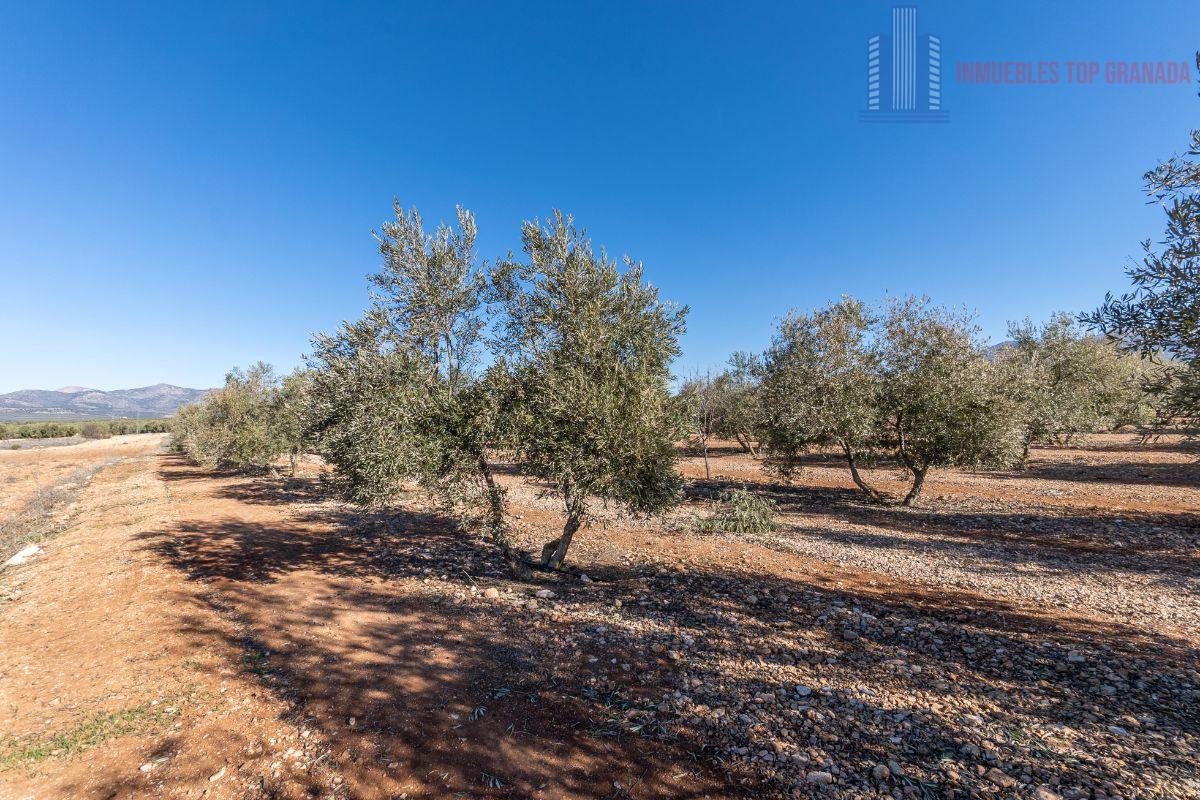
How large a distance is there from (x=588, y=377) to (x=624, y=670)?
7.26 m

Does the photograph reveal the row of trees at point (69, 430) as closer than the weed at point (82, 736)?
No

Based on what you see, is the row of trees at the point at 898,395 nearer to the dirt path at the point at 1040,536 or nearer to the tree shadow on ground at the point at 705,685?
the dirt path at the point at 1040,536

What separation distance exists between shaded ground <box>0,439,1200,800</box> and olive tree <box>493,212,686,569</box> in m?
3.60

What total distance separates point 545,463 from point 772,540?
11.3m

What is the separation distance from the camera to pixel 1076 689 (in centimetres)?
719

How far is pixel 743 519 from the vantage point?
19188 mm

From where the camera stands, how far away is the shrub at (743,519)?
18969 millimetres

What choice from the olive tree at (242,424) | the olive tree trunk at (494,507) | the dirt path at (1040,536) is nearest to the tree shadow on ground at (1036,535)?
the dirt path at (1040,536)

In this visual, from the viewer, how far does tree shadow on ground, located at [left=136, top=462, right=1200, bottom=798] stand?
586cm

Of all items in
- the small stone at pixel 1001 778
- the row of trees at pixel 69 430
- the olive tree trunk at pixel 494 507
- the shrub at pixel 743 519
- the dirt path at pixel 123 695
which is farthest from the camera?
the row of trees at pixel 69 430

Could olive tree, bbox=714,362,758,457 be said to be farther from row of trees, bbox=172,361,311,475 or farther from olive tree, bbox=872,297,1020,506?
row of trees, bbox=172,361,311,475

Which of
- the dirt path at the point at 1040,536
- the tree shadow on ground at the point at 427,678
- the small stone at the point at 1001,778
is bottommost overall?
the tree shadow on ground at the point at 427,678

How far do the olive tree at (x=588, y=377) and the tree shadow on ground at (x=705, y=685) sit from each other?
3.59 meters

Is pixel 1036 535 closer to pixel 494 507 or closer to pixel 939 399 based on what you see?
pixel 939 399
